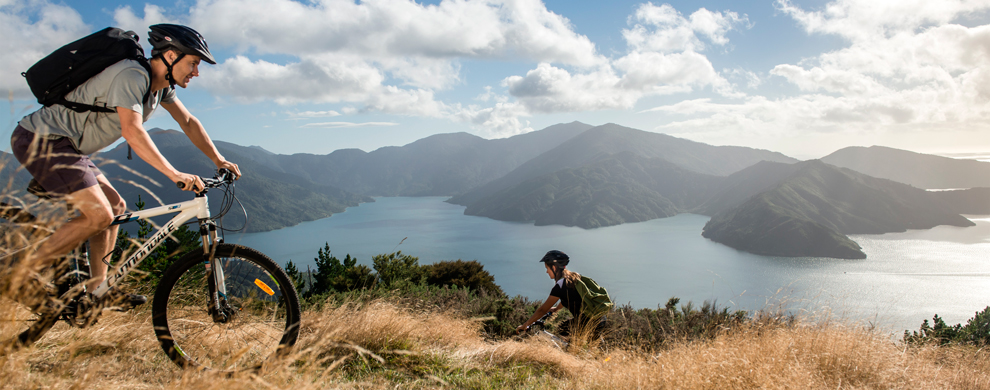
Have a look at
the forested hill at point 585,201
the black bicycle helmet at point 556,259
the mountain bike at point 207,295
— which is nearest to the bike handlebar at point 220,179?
the mountain bike at point 207,295

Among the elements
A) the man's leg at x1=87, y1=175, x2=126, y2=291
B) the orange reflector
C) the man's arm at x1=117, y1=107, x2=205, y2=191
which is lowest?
the orange reflector

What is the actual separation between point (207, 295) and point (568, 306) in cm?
331

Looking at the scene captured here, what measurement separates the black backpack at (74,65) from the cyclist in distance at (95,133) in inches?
1.1

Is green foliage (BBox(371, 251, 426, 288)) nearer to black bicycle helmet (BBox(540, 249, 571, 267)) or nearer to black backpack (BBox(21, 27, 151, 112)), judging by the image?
black bicycle helmet (BBox(540, 249, 571, 267))

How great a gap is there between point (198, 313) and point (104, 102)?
3.64ft

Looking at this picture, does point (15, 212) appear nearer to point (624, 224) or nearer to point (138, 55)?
point (138, 55)

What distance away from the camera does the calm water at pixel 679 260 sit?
2486 inches

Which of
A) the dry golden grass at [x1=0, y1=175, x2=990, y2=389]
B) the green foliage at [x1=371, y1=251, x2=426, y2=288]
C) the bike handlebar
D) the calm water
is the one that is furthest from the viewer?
the calm water

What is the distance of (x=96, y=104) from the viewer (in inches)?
79.9

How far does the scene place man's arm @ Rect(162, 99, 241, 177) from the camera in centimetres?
248

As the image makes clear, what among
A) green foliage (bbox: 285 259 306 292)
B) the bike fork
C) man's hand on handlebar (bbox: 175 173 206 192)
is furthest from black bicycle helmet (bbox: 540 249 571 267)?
man's hand on handlebar (bbox: 175 173 206 192)

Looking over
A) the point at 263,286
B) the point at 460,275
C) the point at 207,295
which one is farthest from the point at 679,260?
the point at 207,295

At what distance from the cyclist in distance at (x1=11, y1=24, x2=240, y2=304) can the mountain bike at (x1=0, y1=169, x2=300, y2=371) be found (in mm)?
135

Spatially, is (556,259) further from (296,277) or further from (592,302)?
(296,277)
